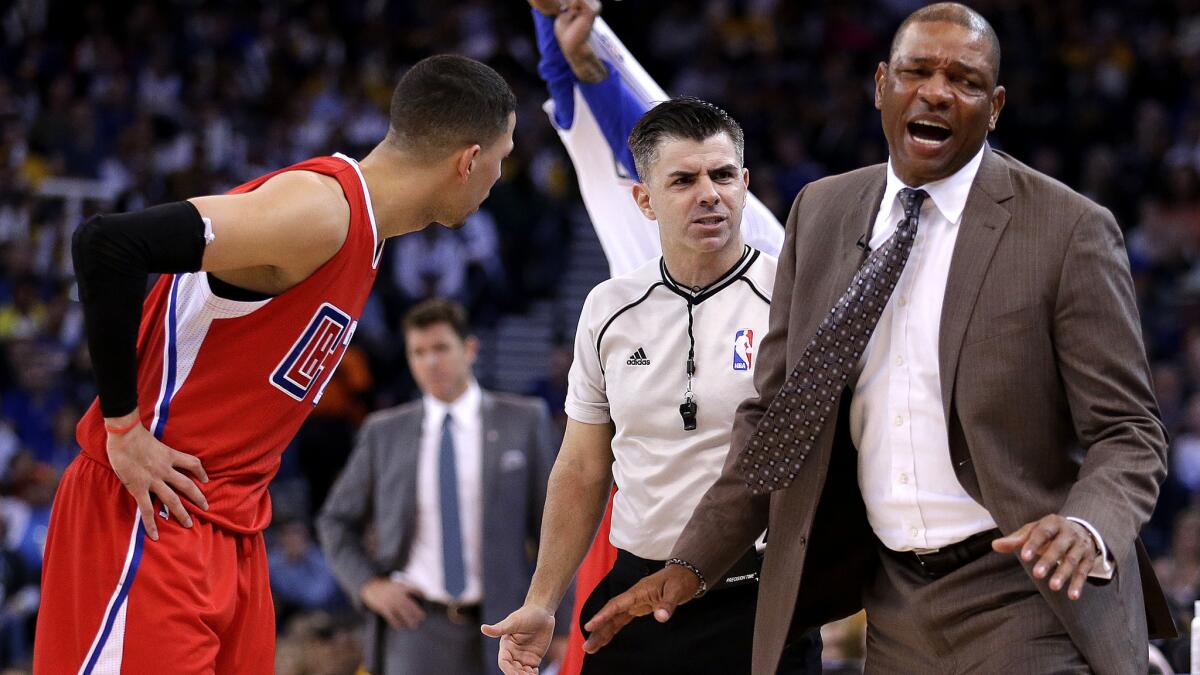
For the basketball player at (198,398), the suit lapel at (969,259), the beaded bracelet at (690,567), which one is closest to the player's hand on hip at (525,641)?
the beaded bracelet at (690,567)

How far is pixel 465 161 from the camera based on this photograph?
3.90 metres

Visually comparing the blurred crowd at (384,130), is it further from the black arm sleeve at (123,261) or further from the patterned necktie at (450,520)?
the black arm sleeve at (123,261)

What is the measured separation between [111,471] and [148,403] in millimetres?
188

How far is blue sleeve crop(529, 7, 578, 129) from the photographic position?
516 centimetres

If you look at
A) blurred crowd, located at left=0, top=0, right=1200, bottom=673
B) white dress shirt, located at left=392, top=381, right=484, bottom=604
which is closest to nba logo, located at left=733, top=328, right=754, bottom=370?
white dress shirt, located at left=392, top=381, right=484, bottom=604

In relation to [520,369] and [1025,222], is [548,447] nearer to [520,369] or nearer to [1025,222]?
[1025,222]

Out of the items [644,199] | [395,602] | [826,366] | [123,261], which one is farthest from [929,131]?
[395,602]

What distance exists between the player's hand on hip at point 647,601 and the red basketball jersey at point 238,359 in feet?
2.98

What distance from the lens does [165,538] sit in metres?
3.48

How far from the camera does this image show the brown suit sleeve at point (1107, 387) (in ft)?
9.30

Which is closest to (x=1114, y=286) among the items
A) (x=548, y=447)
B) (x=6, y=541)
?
(x=548, y=447)

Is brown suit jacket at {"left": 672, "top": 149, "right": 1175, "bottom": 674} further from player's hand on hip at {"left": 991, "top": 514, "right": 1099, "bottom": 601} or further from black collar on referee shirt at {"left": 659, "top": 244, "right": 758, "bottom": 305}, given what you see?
black collar on referee shirt at {"left": 659, "top": 244, "right": 758, "bottom": 305}

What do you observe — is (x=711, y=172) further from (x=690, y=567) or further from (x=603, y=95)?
(x=603, y=95)

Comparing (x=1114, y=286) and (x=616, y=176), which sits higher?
(x=616, y=176)
